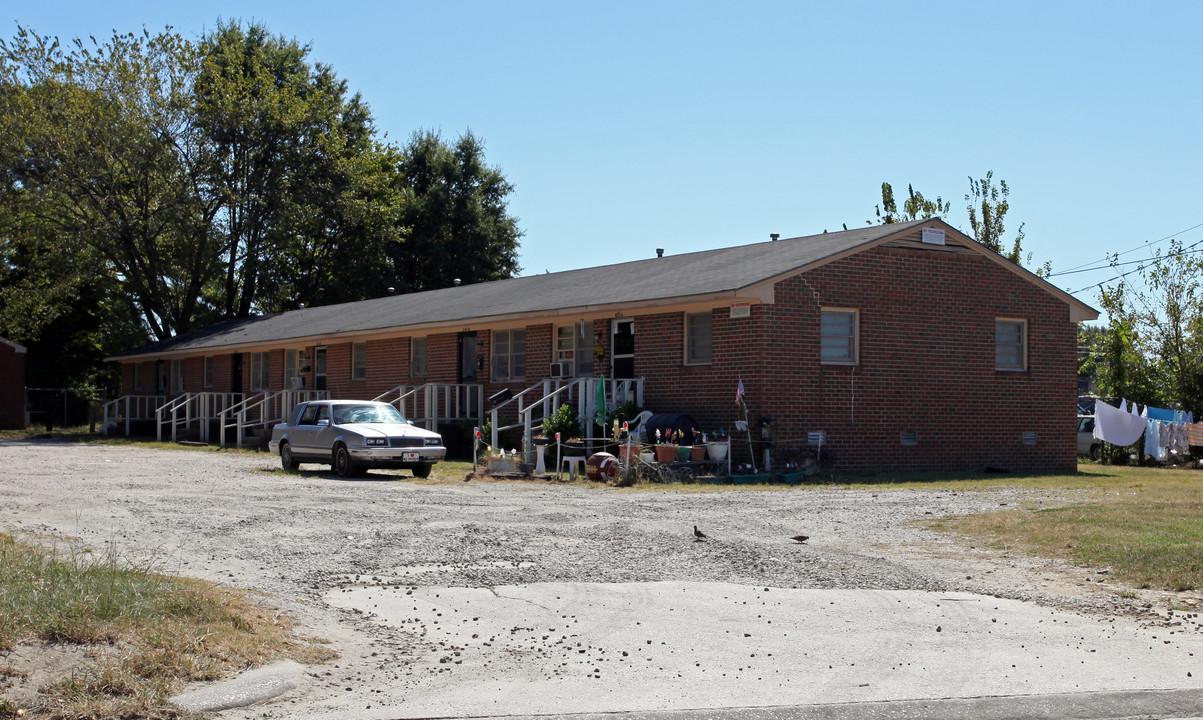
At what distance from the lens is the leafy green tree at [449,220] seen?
2200 inches

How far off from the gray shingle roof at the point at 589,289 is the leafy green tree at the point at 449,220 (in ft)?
52.7

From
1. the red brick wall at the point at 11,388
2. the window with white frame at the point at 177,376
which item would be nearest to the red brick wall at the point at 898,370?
the window with white frame at the point at 177,376

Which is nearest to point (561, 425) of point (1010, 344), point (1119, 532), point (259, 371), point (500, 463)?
point (500, 463)

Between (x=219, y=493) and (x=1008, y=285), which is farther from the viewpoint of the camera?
(x=1008, y=285)

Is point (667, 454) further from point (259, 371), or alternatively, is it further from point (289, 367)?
point (259, 371)

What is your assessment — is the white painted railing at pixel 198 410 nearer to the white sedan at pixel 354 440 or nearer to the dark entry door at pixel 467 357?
the dark entry door at pixel 467 357

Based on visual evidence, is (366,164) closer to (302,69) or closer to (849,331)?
(302,69)

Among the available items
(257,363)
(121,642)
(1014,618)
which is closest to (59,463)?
(257,363)

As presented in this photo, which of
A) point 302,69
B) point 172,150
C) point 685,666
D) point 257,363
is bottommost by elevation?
point 685,666

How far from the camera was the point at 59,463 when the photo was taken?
904 inches

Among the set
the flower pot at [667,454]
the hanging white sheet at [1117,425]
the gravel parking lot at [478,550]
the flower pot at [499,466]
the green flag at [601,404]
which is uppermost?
the green flag at [601,404]

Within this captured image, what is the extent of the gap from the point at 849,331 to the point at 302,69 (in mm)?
40361

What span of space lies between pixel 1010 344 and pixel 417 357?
1546 centimetres

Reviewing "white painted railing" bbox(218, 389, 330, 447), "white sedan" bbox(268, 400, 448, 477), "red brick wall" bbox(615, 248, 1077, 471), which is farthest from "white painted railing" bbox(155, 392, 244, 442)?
"red brick wall" bbox(615, 248, 1077, 471)
